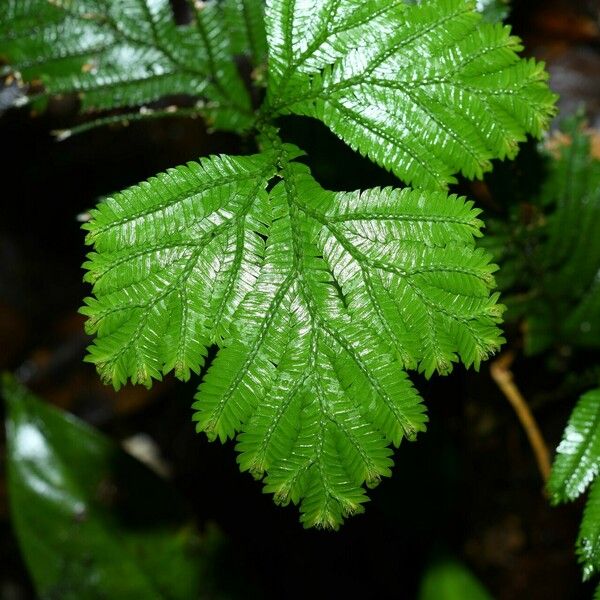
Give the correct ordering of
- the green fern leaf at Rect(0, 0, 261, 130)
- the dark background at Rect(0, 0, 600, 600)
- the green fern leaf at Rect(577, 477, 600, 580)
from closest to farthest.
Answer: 1. the green fern leaf at Rect(577, 477, 600, 580)
2. the green fern leaf at Rect(0, 0, 261, 130)
3. the dark background at Rect(0, 0, 600, 600)

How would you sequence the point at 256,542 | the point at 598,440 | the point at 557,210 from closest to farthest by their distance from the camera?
1. the point at 598,440
2. the point at 557,210
3. the point at 256,542

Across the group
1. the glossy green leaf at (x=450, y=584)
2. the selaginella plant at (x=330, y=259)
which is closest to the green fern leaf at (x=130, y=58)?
the selaginella plant at (x=330, y=259)

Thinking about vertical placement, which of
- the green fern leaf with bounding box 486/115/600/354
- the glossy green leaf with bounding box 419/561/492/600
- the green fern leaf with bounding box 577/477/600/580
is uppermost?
the green fern leaf with bounding box 486/115/600/354

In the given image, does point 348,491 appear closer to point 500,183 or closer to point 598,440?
point 598,440

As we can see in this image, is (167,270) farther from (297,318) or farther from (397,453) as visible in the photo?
(397,453)

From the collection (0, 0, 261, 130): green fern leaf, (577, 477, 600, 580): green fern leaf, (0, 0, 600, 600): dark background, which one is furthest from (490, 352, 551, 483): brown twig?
(0, 0, 261, 130): green fern leaf

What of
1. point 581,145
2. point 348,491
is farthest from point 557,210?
point 348,491

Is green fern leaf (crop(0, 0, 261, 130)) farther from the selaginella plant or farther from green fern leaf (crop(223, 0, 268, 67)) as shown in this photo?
the selaginella plant
